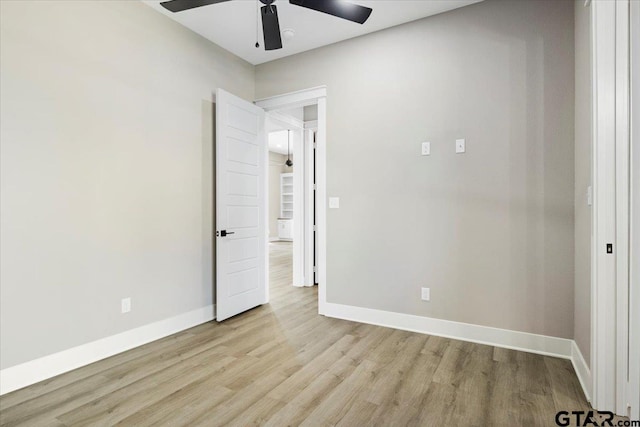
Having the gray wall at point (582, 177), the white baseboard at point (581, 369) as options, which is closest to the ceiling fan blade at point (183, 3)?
the gray wall at point (582, 177)

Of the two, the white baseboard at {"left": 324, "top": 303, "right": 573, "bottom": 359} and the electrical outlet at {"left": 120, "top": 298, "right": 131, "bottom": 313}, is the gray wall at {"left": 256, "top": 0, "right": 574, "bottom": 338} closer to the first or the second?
the white baseboard at {"left": 324, "top": 303, "right": 573, "bottom": 359}

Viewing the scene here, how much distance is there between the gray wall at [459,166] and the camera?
251cm

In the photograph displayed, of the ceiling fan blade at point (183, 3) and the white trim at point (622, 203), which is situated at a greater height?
the ceiling fan blade at point (183, 3)

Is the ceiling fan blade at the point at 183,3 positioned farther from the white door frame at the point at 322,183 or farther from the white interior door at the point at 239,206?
the white door frame at the point at 322,183

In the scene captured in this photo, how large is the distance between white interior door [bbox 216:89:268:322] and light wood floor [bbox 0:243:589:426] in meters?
0.68

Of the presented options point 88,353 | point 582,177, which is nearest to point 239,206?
point 88,353

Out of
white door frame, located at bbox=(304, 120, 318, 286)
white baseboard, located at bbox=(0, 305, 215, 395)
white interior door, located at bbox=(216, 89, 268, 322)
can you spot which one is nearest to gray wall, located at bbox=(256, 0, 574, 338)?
white interior door, located at bbox=(216, 89, 268, 322)

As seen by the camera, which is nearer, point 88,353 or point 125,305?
point 88,353

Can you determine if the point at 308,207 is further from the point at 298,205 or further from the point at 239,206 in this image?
the point at 239,206

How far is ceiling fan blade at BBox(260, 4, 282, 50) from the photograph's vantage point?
2190 mm

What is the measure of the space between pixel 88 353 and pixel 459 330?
3.00 meters

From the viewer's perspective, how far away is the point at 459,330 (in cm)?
286

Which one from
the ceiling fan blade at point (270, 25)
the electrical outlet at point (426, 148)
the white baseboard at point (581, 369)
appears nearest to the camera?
the white baseboard at point (581, 369)

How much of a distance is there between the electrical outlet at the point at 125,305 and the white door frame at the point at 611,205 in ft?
10.6
